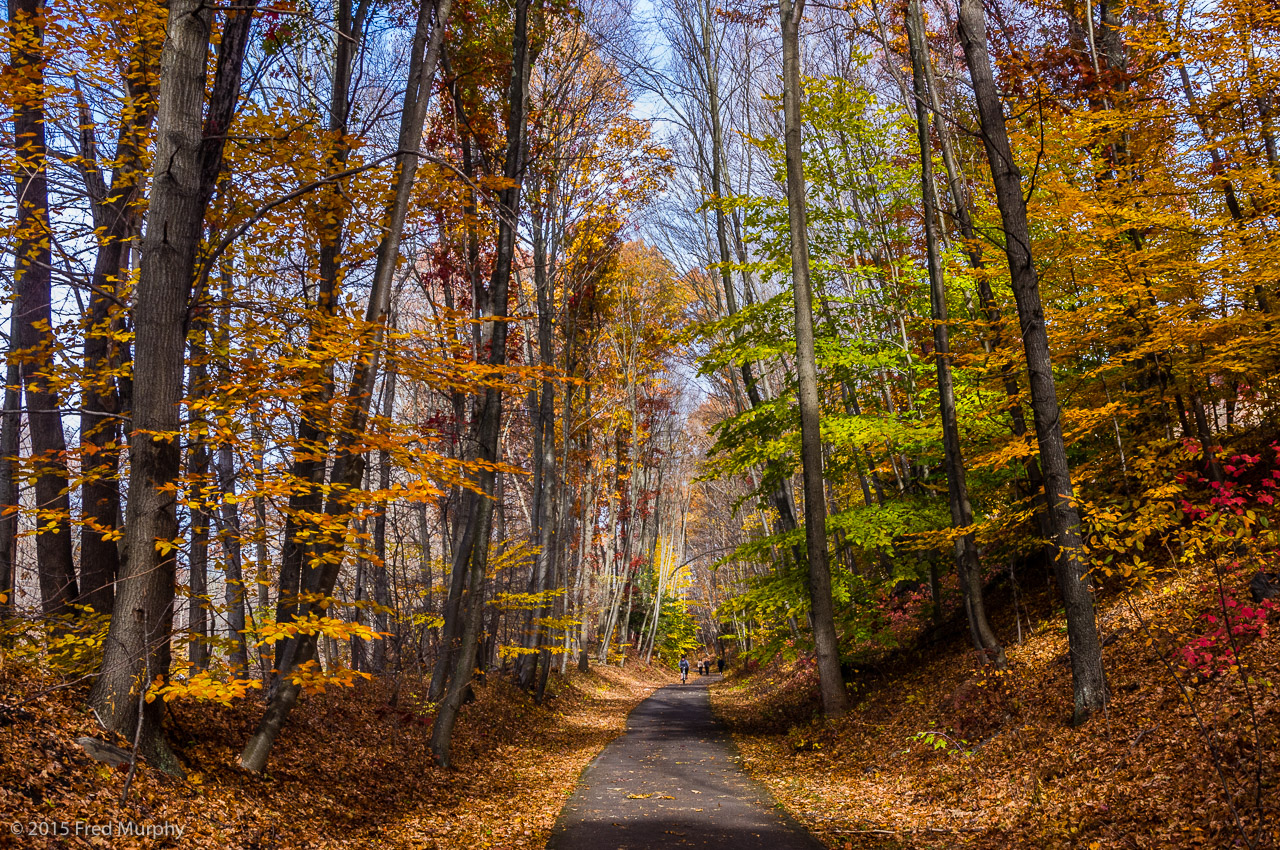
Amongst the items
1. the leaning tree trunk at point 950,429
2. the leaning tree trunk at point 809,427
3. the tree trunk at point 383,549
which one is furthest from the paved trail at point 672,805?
the tree trunk at point 383,549

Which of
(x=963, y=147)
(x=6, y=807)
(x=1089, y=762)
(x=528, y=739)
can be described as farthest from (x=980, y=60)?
(x=528, y=739)

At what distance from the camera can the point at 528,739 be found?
511 inches

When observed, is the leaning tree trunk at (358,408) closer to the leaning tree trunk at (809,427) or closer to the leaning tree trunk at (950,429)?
the leaning tree trunk at (809,427)

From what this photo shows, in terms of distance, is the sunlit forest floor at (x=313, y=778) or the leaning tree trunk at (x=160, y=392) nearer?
the sunlit forest floor at (x=313, y=778)

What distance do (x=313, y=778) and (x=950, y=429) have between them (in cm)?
853

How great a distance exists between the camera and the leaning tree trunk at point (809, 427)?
1045 cm

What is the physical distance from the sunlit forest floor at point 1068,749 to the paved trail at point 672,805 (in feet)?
1.30

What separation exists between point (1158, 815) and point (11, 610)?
846 cm

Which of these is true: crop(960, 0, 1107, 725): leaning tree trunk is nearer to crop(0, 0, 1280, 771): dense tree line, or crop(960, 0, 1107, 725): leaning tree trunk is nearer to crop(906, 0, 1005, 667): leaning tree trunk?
crop(0, 0, 1280, 771): dense tree line

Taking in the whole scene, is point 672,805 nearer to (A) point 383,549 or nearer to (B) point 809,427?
(B) point 809,427

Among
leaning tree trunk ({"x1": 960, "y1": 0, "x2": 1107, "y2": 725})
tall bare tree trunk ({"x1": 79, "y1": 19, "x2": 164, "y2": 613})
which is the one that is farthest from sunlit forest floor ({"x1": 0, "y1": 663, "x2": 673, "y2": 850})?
leaning tree trunk ({"x1": 960, "y1": 0, "x2": 1107, "y2": 725})

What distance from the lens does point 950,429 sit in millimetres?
9398

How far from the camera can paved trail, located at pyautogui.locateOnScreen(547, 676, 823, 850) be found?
6.07 m

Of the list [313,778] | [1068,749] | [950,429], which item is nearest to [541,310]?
[950,429]
